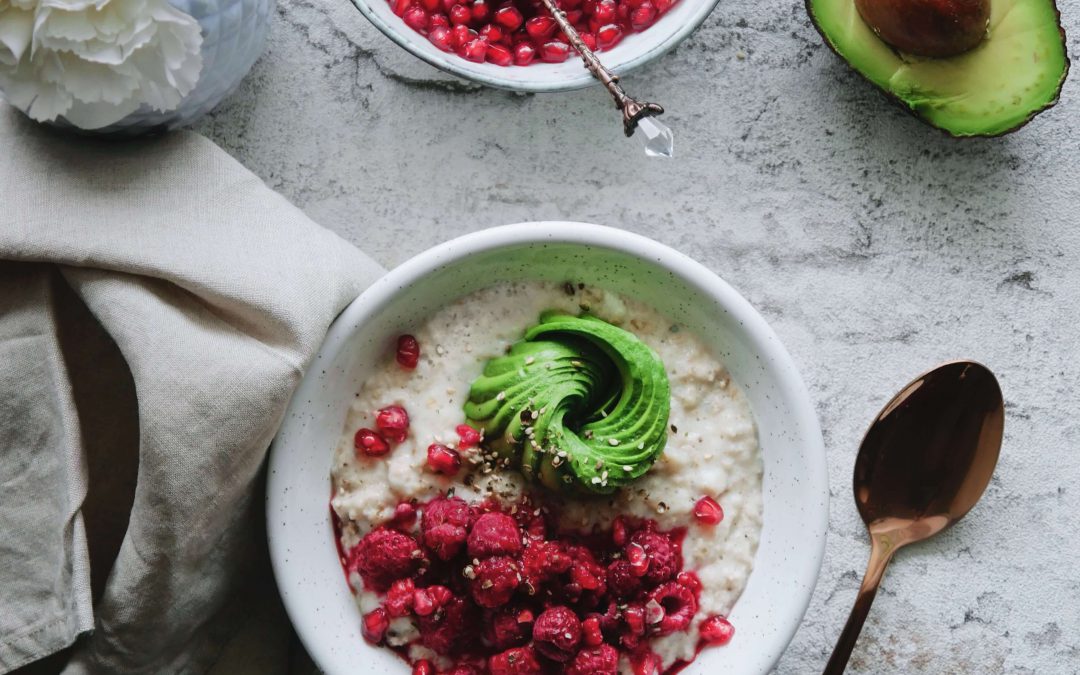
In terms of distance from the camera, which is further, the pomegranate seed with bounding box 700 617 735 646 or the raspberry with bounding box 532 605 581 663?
the pomegranate seed with bounding box 700 617 735 646

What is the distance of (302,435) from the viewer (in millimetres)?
1663

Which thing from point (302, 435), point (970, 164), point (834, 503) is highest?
point (970, 164)

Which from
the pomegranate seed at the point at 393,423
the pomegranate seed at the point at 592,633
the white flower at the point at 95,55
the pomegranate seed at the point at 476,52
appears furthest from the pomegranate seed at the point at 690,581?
the white flower at the point at 95,55

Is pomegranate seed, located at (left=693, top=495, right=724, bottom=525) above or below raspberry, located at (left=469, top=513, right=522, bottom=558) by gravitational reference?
below

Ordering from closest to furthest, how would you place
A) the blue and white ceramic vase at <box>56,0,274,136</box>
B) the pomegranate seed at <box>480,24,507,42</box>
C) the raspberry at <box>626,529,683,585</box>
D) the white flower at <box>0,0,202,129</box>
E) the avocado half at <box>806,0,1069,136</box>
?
1. the white flower at <box>0,0,202,129</box>
2. the blue and white ceramic vase at <box>56,0,274,136</box>
3. the raspberry at <box>626,529,683,585</box>
4. the avocado half at <box>806,0,1069,136</box>
5. the pomegranate seed at <box>480,24,507,42</box>

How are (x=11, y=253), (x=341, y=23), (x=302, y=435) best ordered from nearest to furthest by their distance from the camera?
(x=11, y=253) → (x=302, y=435) → (x=341, y=23)

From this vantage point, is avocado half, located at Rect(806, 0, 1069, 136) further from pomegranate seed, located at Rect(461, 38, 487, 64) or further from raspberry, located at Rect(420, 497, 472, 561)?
raspberry, located at Rect(420, 497, 472, 561)

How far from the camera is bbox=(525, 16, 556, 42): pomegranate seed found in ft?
5.95

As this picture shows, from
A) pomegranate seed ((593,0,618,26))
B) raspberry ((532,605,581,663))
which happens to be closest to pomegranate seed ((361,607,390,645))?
raspberry ((532,605,581,663))

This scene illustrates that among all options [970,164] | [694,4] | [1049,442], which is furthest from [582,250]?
[1049,442]

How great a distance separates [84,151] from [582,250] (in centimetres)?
78

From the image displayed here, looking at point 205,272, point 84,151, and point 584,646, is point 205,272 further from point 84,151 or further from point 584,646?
point 584,646

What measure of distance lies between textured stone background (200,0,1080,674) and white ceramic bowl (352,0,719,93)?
11cm

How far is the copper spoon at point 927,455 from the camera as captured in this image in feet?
5.98
